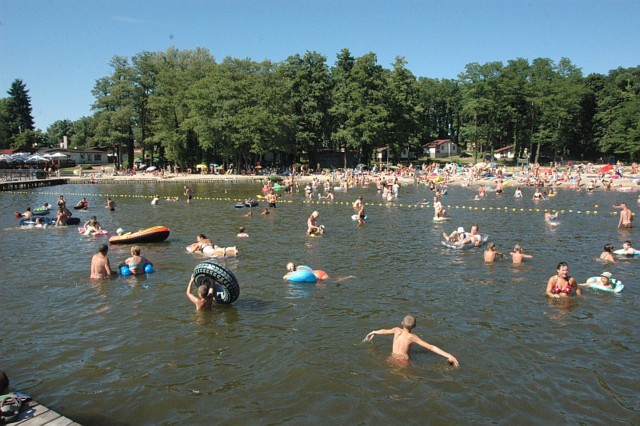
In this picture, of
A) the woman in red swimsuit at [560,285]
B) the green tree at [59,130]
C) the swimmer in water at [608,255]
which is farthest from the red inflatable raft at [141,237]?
the green tree at [59,130]

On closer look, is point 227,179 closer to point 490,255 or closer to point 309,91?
point 309,91

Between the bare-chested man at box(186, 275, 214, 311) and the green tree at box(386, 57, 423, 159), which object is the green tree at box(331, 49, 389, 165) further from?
the bare-chested man at box(186, 275, 214, 311)

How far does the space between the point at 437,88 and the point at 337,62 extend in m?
34.4

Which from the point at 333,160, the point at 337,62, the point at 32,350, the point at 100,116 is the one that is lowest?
the point at 32,350

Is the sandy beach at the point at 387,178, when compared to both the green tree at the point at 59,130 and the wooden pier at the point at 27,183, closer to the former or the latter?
the wooden pier at the point at 27,183

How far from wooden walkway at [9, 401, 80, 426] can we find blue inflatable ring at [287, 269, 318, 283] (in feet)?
29.0

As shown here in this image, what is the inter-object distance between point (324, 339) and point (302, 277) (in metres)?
4.48

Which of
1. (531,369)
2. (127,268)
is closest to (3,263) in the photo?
(127,268)

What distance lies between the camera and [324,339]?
36.7 feet

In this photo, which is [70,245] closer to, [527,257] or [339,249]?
[339,249]

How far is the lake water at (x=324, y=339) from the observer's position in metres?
8.45

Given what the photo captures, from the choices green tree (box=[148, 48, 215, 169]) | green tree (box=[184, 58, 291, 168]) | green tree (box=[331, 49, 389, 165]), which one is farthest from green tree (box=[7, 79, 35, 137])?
green tree (box=[331, 49, 389, 165])

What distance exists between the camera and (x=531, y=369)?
9.71m

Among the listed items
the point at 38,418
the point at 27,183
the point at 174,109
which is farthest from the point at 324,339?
the point at 174,109
